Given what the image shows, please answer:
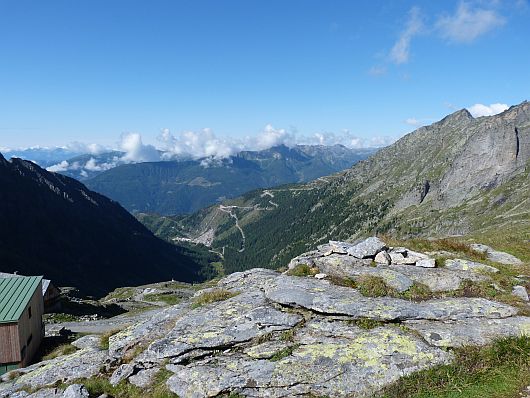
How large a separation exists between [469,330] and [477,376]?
2.67 meters

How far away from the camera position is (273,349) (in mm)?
16469

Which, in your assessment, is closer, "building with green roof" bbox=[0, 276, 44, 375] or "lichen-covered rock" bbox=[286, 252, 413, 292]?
"lichen-covered rock" bbox=[286, 252, 413, 292]

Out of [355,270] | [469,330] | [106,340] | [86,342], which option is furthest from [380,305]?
[86,342]

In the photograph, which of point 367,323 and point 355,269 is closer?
point 367,323

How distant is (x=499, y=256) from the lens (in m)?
25.6

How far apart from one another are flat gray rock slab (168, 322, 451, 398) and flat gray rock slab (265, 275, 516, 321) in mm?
1152

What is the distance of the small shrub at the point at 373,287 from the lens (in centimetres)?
1927

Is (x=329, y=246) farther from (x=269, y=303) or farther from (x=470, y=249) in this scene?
(x=470, y=249)

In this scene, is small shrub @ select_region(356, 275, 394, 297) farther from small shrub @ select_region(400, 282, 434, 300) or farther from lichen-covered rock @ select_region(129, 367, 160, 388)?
lichen-covered rock @ select_region(129, 367, 160, 388)

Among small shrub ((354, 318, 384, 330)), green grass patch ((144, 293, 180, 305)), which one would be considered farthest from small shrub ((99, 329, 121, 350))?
green grass patch ((144, 293, 180, 305))

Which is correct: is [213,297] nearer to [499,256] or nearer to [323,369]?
[323,369]

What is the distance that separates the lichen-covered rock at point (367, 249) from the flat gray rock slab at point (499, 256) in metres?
7.43

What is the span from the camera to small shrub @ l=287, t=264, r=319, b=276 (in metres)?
22.9

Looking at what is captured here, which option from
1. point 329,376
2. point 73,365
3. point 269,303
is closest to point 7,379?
point 73,365
